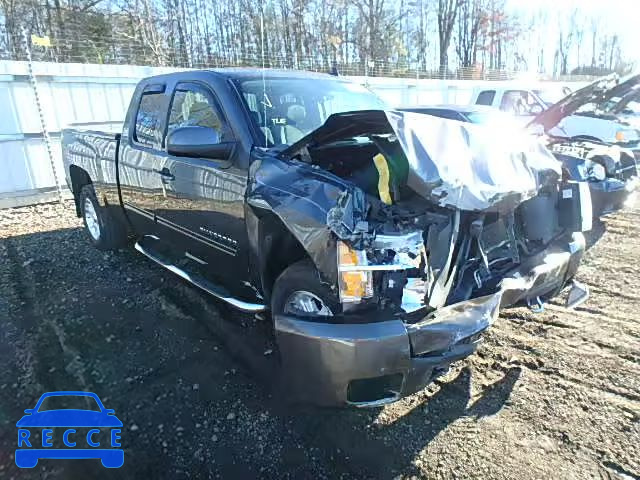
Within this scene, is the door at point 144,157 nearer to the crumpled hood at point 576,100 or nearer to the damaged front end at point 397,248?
the damaged front end at point 397,248

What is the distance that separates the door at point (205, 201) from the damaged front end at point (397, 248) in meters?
0.33

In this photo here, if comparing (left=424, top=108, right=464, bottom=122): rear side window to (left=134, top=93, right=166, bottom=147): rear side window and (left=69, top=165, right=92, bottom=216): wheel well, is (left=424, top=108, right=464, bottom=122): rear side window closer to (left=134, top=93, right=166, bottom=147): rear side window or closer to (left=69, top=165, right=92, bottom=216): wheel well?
(left=134, top=93, right=166, bottom=147): rear side window

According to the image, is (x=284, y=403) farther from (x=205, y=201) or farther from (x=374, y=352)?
(x=205, y=201)

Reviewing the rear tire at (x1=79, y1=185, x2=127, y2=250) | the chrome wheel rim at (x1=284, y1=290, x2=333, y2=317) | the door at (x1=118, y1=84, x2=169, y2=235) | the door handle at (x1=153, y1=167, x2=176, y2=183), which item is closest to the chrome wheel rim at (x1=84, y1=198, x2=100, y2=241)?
the rear tire at (x1=79, y1=185, x2=127, y2=250)

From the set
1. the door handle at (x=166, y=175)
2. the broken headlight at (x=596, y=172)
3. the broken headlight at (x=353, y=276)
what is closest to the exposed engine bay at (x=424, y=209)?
the broken headlight at (x=353, y=276)

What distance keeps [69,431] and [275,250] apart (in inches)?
60.6

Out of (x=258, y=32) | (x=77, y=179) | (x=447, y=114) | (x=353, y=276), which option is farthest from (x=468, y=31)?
(x=353, y=276)

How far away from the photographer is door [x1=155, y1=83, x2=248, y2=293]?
9.71 ft

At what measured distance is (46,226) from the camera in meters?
6.86

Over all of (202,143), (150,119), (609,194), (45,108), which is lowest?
(609,194)

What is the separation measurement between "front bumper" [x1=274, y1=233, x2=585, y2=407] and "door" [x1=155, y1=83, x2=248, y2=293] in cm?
93

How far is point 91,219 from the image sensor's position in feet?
18.4

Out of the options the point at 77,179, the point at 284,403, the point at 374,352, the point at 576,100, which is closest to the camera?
the point at 374,352

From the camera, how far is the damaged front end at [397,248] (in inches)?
83.9
